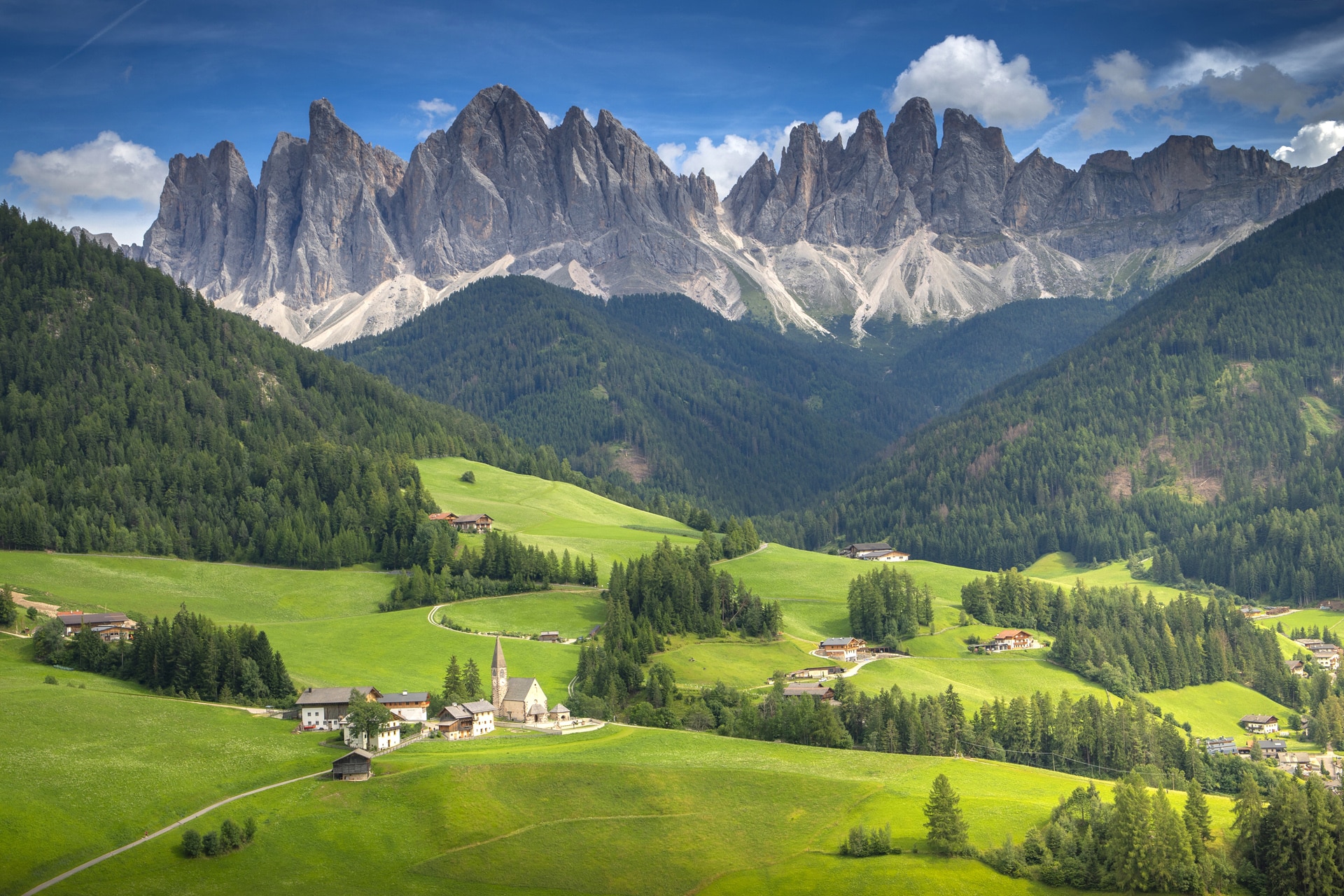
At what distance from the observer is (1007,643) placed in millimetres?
167625

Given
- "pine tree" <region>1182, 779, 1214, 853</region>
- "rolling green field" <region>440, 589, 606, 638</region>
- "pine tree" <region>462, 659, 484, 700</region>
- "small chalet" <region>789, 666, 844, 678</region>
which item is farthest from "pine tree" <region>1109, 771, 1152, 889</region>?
"rolling green field" <region>440, 589, 606, 638</region>

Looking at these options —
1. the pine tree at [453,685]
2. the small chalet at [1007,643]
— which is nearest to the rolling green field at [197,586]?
the pine tree at [453,685]

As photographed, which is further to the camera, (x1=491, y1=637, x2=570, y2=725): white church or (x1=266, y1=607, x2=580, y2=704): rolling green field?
(x1=266, y1=607, x2=580, y2=704): rolling green field

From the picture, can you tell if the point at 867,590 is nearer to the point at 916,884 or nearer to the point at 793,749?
the point at 793,749

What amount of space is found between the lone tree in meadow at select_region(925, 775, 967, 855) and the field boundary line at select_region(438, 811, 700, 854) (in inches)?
636

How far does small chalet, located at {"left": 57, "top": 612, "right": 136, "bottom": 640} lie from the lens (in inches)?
4780

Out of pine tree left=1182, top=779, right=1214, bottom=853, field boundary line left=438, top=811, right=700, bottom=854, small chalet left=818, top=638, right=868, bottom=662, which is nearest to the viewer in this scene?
field boundary line left=438, top=811, right=700, bottom=854

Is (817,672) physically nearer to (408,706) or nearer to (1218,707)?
(408,706)

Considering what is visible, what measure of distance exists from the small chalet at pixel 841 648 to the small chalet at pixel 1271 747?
4522cm

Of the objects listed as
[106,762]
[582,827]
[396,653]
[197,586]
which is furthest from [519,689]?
[197,586]

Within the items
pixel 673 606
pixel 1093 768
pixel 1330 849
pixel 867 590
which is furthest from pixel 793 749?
pixel 867 590

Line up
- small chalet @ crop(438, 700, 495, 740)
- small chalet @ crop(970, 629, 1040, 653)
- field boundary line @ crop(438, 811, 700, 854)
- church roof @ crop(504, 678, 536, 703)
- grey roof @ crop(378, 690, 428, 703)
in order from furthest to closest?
small chalet @ crop(970, 629, 1040, 653) < church roof @ crop(504, 678, 536, 703) < grey roof @ crop(378, 690, 428, 703) < small chalet @ crop(438, 700, 495, 740) < field boundary line @ crop(438, 811, 700, 854)

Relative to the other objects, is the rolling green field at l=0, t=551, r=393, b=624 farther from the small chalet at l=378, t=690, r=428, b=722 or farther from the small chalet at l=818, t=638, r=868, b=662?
the small chalet at l=818, t=638, r=868, b=662

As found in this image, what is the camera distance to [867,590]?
17500 cm
